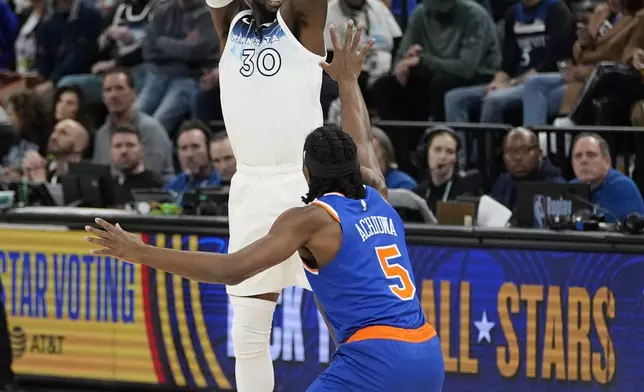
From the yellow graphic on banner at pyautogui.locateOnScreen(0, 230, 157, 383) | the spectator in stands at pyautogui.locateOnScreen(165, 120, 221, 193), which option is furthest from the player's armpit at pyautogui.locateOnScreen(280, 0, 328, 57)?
the spectator in stands at pyautogui.locateOnScreen(165, 120, 221, 193)

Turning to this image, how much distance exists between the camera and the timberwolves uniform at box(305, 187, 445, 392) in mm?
4391

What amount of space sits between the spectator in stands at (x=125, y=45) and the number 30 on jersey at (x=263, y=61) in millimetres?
5702

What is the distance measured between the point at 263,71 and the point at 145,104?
5.37 meters

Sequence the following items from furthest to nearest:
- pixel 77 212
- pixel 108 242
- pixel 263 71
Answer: pixel 77 212 → pixel 263 71 → pixel 108 242

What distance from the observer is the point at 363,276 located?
14.5 feet

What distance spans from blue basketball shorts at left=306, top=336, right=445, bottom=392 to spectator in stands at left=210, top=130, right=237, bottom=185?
13.0ft

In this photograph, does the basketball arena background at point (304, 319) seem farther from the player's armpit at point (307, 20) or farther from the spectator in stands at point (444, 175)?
the player's armpit at point (307, 20)

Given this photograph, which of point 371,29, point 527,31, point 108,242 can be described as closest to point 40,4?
point 371,29

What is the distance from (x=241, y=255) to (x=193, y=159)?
445 cm

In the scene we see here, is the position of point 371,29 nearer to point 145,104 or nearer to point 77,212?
point 145,104

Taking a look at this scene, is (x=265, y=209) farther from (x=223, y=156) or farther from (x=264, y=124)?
(x=223, y=156)

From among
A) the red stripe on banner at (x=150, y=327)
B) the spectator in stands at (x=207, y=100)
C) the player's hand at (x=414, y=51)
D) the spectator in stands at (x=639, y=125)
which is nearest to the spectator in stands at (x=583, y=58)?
the spectator in stands at (x=639, y=125)

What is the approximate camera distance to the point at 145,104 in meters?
10.6

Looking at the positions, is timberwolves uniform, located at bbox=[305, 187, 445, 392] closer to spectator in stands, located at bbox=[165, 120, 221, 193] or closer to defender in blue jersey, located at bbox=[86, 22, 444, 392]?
defender in blue jersey, located at bbox=[86, 22, 444, 392]
